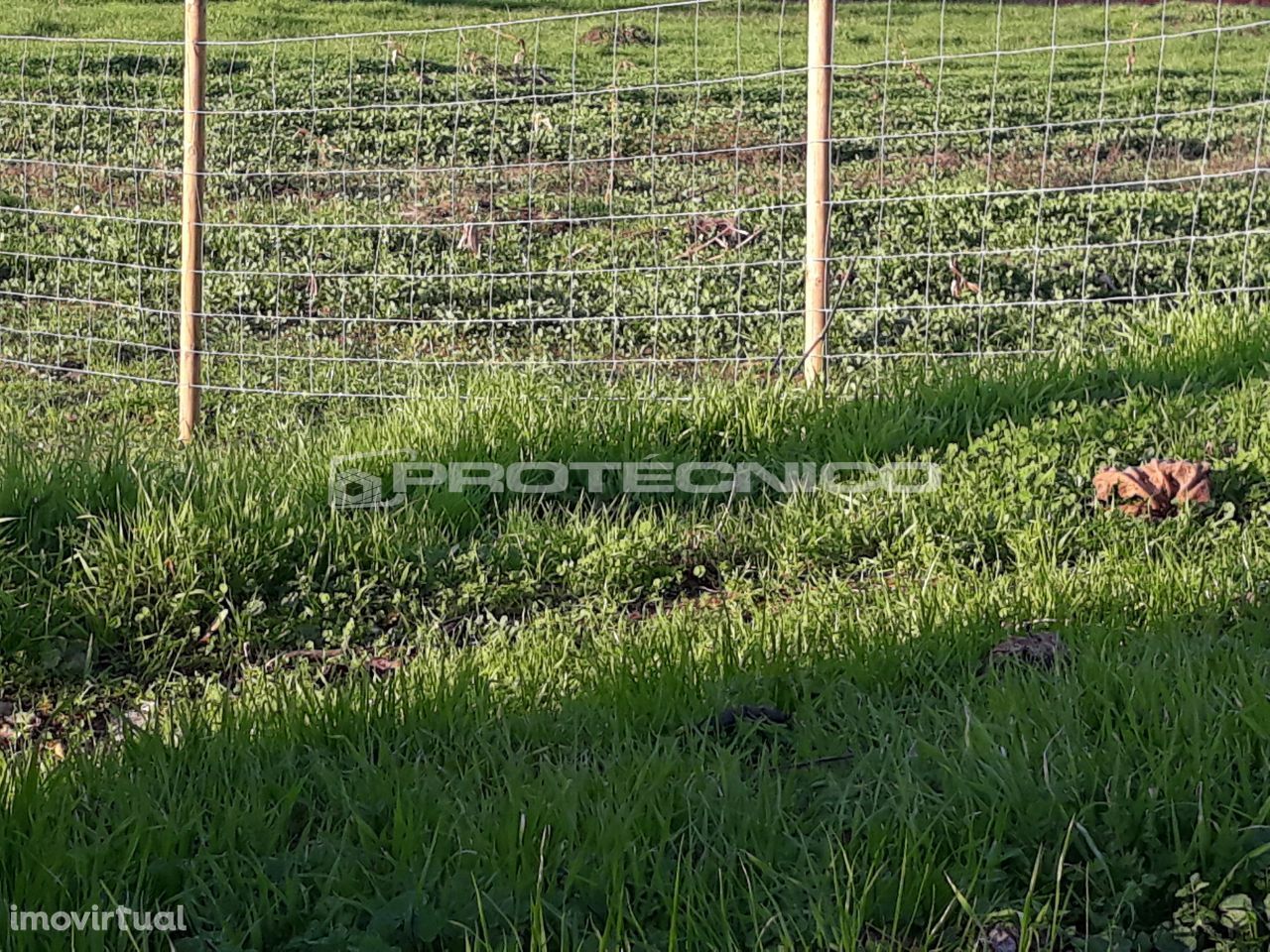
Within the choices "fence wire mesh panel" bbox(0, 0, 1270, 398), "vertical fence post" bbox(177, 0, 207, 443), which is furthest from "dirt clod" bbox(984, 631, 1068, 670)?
"vertical fence post" bbox(177, 0, 207, 443)

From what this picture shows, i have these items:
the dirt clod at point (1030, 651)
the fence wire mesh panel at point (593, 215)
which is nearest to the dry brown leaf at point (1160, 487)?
the dirt clod at point (1030, 651)

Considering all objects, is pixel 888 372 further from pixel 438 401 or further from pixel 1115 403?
pixel 438 401

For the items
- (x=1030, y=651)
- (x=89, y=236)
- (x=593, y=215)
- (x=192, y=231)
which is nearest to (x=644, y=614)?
(x=1030, y=651)

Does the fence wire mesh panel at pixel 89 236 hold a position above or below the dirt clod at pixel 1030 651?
above

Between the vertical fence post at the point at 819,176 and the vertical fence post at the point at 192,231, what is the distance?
2.82 metres

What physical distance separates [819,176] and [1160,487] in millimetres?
2076

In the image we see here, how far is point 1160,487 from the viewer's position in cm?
424

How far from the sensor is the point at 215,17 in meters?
17.9

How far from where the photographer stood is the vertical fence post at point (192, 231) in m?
6.57

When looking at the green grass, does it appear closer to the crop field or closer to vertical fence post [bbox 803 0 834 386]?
the crop field

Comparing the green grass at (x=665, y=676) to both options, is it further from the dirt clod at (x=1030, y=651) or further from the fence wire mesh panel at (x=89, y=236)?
the fence wire mesh panel at (x=89, y=236)

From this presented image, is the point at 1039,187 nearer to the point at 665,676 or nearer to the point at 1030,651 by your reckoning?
the point at 1030,651

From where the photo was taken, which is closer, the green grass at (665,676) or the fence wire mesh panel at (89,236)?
the green grass at (665,676)

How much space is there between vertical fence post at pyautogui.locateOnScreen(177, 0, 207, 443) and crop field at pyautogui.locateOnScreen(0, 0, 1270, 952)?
0.76ft
